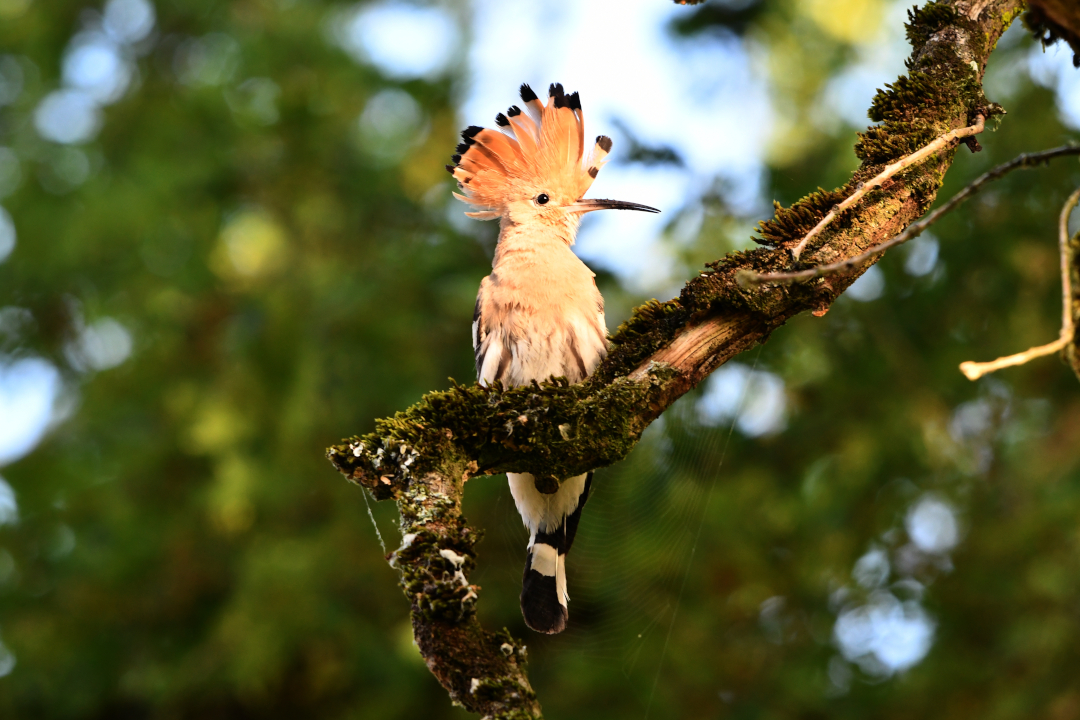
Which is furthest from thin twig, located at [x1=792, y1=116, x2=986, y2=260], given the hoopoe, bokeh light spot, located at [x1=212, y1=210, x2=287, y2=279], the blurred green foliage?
bokeh light spot, located at [x1=212, y1=210, x2=287, y2=279]

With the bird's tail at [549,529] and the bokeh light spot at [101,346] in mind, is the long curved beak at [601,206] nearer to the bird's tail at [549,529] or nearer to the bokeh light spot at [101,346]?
the bird's tail at [549,529]

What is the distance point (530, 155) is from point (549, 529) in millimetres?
1572

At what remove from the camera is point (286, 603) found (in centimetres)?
532

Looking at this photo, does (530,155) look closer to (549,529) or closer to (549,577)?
(549,529)

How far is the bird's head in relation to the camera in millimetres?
3736

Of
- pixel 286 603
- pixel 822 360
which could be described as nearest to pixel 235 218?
pixel 286 603

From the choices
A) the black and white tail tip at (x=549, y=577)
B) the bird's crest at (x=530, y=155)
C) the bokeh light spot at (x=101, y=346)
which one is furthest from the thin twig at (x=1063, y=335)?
the bokeh light spot at (x=101, y=346)

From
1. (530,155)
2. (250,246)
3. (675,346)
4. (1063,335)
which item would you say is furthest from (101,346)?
(1063,335)

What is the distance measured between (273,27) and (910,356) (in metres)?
5.00

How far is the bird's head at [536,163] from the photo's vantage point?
3.74m

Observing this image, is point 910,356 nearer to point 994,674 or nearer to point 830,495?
point 830,495

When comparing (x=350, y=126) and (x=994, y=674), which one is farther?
(x=350, y=126)

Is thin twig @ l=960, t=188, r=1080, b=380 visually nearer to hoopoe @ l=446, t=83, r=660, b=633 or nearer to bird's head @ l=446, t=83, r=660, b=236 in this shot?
hoopoe @ l=446, t=83, r=660, b=633

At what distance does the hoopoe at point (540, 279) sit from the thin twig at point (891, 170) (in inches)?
63.4
